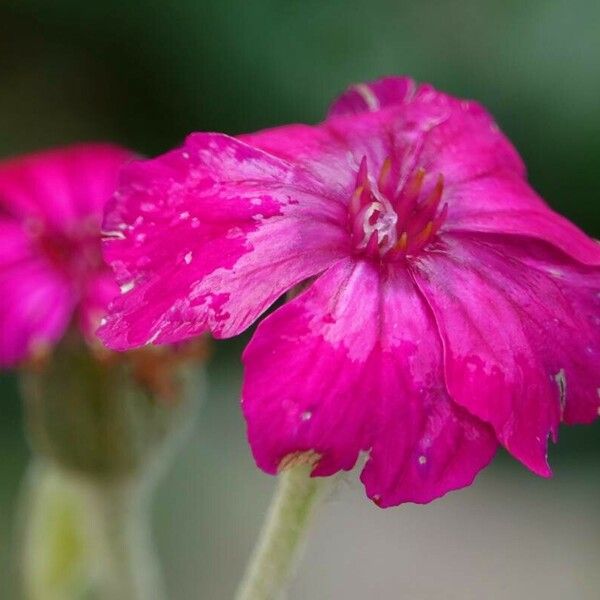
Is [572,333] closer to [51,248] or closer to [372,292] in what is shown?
[372,292]

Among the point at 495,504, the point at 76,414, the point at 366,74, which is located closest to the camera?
the point at 76,414

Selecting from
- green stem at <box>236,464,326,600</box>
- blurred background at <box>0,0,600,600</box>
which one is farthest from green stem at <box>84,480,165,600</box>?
blurred background at <box>0,0,600,600</box>

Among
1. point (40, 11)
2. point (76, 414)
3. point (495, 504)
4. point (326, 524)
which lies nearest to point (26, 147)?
point (40, 11)

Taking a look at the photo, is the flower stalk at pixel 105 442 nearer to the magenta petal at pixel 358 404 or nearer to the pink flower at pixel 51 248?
the pink flower at pixel 51 248

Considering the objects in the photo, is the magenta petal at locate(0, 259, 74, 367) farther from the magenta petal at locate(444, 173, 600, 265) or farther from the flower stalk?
the magenta petal at locate(444, 173, 600, 265)

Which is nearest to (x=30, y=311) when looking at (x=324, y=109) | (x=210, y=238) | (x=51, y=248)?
(x=51, y=248)

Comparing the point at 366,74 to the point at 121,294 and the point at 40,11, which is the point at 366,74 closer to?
the point at 40,11

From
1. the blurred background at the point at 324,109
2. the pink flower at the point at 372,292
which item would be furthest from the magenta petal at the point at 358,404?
the blurred background at the point at 324,109
